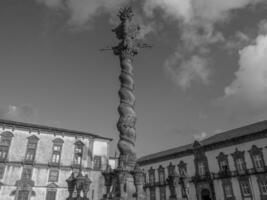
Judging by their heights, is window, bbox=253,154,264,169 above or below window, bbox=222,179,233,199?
above

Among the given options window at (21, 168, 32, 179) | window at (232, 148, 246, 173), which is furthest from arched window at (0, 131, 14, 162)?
window at (232, 148, 246, 173)

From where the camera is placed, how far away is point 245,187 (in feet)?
93.1

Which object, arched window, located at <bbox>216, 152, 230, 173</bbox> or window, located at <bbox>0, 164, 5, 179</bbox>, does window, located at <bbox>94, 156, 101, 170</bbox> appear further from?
arched window, located at <bbox>216, 152, 230, 173</bbox>

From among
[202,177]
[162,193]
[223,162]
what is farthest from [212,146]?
[162,193]

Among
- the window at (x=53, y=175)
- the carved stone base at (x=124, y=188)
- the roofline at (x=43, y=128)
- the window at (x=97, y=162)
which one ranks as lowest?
the carved stone base at (x=124, y=188)

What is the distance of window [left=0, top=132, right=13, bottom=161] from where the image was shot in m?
26.5

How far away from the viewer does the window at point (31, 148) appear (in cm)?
2748

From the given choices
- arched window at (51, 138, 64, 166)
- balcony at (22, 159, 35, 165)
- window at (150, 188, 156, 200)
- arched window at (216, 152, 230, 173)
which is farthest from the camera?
window at (150, 188, 156, 200)

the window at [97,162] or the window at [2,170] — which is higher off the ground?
the window at [97,162]

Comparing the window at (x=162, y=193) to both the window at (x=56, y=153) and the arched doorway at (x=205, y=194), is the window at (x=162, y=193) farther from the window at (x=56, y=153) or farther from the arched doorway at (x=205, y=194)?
the window at (x=56, y=153)

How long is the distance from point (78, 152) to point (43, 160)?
169 inches

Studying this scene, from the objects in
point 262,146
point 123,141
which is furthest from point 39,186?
point 262,146

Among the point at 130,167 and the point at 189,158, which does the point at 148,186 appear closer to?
the point at 189,158

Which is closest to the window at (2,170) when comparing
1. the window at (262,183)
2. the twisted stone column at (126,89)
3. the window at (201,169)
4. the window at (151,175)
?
the twisted stone column at (126,89)
